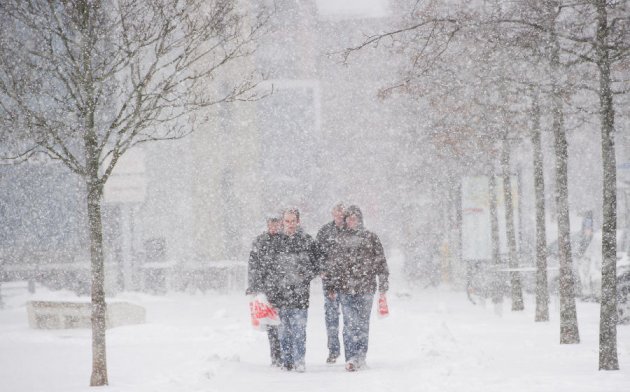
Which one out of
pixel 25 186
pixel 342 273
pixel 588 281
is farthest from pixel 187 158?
pixel 342 273

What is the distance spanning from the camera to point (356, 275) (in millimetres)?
10320

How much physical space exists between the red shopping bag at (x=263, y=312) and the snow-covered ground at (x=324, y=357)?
60cm

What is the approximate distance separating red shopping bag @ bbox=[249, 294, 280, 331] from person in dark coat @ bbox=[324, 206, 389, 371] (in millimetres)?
820

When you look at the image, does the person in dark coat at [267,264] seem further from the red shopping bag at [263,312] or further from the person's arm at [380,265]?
the person's arm at [380,265]

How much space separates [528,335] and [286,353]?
4914mm

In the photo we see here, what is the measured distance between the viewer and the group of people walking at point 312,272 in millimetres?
10242

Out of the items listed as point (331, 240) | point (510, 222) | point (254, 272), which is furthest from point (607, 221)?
point (510, 222)

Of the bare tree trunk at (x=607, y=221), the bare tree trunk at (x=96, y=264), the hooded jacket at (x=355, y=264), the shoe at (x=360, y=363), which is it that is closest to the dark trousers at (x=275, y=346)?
the hooded jacket at (x=355, y=264)

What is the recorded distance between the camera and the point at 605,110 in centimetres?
919

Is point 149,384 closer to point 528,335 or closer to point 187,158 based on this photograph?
point 528,335

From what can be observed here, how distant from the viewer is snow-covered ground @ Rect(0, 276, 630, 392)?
881 centimetres

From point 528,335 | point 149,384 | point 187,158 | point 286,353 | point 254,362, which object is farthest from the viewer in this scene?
point 187,158

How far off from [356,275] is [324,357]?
2161 millimetres

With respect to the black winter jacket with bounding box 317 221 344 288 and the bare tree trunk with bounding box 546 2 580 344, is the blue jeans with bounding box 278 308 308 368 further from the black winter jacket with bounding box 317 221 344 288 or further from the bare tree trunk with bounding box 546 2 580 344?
the bare tree trunk with bounding box 546 2 580 344
